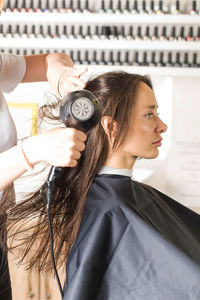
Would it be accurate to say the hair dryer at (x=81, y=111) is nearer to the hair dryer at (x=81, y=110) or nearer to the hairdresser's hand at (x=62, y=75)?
the hair dryer at (x=81, y=110)

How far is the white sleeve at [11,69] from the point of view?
156 centimetres

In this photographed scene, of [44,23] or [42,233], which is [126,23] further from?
[42,233]

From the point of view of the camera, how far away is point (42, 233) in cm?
165

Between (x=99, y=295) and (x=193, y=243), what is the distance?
476 millimetres

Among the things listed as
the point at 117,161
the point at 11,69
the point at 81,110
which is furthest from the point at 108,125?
the point at 81,110

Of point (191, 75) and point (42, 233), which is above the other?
point (191, 75)

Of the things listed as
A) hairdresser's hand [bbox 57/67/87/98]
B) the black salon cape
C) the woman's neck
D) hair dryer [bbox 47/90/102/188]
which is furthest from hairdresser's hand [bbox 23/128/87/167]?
the woman's neck

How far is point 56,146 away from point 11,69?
693mm

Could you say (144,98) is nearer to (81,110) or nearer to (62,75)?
(62,75)

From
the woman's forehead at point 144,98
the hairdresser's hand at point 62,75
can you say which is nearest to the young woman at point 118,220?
the woman's forehead at point 144,98

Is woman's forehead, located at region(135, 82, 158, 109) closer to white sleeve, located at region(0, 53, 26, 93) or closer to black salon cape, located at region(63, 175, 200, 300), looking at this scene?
black salon cape, located at region(63, 175, 200, 300)

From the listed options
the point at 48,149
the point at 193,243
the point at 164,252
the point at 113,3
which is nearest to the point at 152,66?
the point at 113,3

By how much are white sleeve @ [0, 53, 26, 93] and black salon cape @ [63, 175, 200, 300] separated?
53 cm

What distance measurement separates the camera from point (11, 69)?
1.57 metres
